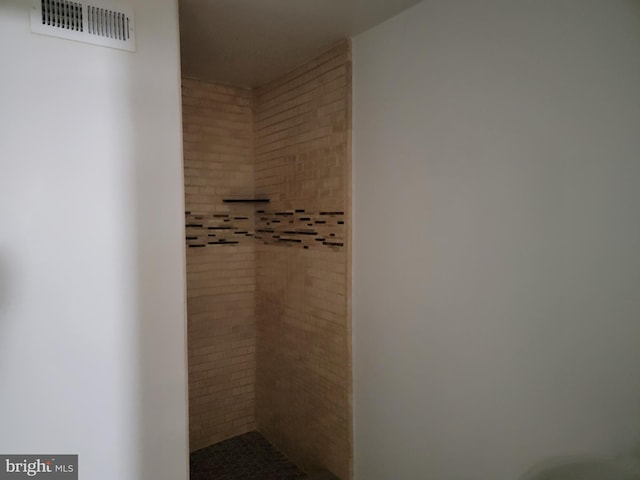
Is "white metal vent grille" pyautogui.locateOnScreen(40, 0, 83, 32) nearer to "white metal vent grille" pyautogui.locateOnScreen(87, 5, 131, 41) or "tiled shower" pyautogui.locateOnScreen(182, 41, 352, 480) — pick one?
"white metal vent grille" pyautogui.locateOnScreen(87, 5, 131, 41)

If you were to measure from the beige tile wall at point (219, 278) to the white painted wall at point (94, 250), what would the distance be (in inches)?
39.9

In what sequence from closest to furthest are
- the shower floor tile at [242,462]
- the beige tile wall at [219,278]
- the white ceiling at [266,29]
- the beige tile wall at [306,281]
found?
the white ceiling at [266,29]
the beige tile wall at [306,281]
the shower floor tile at [242,462]
the beige tile wall at [219,278]

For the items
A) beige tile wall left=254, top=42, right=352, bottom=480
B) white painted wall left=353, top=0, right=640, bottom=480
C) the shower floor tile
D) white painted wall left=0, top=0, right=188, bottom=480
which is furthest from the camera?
the shower floor tile

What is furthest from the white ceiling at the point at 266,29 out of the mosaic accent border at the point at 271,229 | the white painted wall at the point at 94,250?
the mosaic accent border at the point at 271,229

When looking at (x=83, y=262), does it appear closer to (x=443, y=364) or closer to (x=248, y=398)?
(x=443, y=364)

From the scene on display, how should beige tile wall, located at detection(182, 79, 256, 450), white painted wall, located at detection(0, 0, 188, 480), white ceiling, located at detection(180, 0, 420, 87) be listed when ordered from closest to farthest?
white painted wall, located at detection(0, 0, 188, 480) → white ceiling, located at detection(180, 0, 420, 87) → beige tile wall, located at detection(182, 79, 256, 450)

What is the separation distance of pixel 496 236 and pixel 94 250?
135cm

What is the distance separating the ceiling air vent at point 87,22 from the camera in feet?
4.03

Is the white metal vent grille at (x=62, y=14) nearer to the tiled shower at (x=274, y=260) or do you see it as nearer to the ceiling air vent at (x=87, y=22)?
the ceiling air vent at (x=87, y=22)

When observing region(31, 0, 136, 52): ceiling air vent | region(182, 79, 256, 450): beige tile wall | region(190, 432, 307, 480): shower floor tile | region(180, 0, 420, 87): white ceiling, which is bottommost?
region(190, 432, 307, 480): shower floor tile

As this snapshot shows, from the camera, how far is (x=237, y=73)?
233 centimetres

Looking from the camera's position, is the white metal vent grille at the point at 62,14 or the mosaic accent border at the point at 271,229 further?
the mosaic accent border at the point at 271,229

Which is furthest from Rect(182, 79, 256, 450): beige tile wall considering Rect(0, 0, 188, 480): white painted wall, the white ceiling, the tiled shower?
Rect(0, 0, 188, 480): white painted wall

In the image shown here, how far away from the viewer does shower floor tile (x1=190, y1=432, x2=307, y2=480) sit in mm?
2225
